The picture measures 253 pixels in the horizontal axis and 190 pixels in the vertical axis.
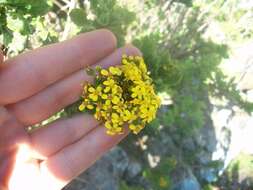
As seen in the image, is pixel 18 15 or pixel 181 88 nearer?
pixel 18 15

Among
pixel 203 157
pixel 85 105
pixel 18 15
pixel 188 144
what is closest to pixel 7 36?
pixel 18 15

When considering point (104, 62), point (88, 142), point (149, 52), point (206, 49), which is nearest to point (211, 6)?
point (206, 49)

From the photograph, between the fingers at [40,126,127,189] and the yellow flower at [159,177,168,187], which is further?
the yellow flower at [159,177,168,187]

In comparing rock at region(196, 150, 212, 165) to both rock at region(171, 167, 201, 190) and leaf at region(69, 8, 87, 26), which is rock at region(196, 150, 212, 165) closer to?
rock at region(171, 167, 201, 190)

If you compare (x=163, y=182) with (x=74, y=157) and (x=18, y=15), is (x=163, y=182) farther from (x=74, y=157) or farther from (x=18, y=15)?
(x=18, y=15)

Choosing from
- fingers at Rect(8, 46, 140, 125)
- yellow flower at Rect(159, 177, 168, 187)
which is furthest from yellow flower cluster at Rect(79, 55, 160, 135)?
yellow flower at Rect(159, 177, 168, 187)

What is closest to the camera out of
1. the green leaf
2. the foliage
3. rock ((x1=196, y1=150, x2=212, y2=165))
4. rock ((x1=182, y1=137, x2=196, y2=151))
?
the foliage
